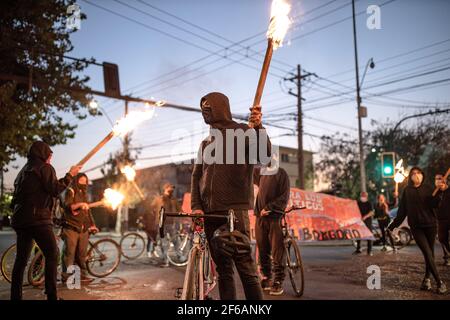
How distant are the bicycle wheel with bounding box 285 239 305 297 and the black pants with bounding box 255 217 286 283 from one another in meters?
0.13

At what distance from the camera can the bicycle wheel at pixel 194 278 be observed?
3.47 m

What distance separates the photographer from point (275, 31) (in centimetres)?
475

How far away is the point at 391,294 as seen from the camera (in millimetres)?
6027

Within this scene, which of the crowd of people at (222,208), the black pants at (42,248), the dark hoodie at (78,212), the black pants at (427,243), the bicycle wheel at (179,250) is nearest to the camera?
the crowd of people at (222,208)

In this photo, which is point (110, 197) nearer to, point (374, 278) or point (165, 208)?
point (165, 208)

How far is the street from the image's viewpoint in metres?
6.03

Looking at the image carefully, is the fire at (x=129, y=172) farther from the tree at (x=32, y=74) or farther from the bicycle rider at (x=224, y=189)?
the bicycle rider at (x=224, y=189)

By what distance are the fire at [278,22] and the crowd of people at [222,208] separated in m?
1.27

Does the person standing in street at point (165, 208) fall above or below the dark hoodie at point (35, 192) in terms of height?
below

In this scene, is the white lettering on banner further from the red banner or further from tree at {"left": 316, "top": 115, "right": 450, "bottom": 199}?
tree at {"left": 316, "top": 115, "right": 450, "bottom": 199}

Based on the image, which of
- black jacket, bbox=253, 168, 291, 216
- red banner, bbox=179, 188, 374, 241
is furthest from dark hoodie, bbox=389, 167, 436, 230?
red banner, bbox=179, 188, 374, 241

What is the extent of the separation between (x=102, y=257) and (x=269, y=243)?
394 cm

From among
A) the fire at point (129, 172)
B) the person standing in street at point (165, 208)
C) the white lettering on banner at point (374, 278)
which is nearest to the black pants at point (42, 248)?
the white lettering on banner at point (374, 278)

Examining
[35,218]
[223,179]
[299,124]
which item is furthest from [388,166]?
[35,218]
